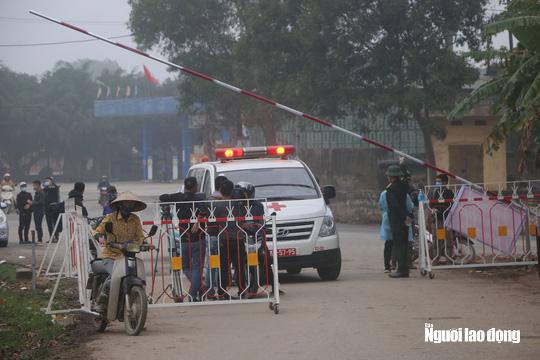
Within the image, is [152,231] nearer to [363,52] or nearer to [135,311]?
[135,311]

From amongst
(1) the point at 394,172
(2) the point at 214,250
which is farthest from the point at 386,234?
(2) the point at 214,250

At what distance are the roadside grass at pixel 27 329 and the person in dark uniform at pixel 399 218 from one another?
17.7ft

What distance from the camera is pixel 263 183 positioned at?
16.2 metres

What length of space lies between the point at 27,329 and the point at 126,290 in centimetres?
143

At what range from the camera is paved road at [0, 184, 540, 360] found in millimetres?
8805

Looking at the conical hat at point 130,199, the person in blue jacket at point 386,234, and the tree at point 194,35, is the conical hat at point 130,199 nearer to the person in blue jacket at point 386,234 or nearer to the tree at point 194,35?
the person in blue jacket at point 386,234

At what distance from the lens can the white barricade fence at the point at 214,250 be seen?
11.9m

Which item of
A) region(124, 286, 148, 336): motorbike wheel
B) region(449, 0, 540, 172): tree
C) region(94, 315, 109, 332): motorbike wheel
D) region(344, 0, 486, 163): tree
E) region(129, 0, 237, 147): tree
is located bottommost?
region(94, 315, 109, 332): motorbike wheel

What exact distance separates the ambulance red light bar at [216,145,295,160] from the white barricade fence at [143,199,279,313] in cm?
423

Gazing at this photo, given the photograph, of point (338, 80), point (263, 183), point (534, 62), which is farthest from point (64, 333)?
point (338, 80)

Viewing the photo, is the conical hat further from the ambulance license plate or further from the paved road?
the ambulance license plate

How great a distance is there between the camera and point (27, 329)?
11.0 m

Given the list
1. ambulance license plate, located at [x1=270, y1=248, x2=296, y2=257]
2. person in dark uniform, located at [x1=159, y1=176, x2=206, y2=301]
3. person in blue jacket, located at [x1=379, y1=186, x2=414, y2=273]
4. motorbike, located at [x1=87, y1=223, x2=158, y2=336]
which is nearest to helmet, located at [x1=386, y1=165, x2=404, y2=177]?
person in blue jacket, located at [x1=379, y1=186, x2=414, y2=273]

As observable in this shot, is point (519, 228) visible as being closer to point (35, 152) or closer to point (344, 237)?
point (344, 237)
